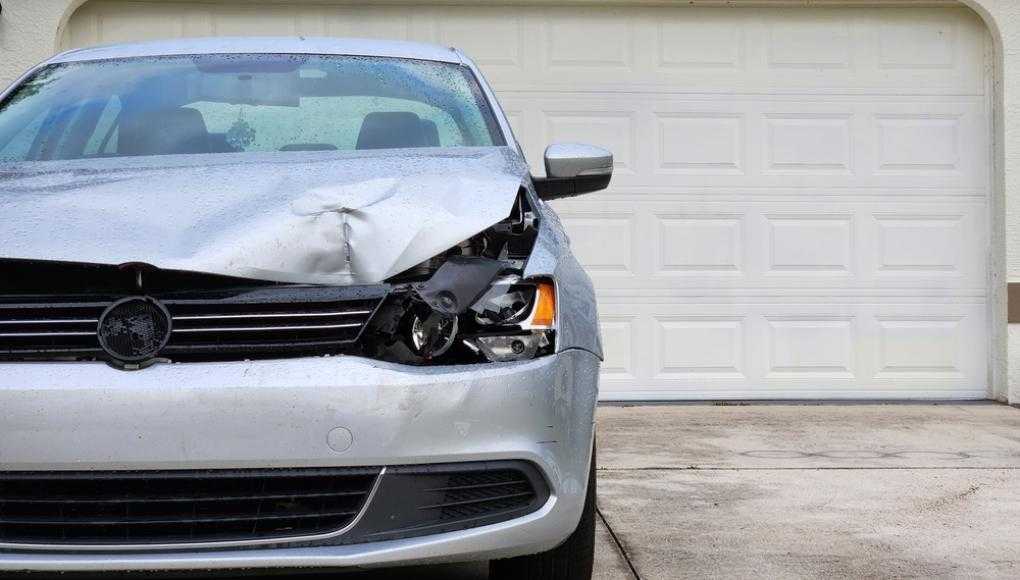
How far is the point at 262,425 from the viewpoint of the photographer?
2564 millimetres

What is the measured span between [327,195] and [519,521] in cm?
79

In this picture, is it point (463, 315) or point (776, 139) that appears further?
point (776, 139)

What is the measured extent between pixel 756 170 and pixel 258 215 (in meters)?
5.72

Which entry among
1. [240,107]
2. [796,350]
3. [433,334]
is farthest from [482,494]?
[796,350]

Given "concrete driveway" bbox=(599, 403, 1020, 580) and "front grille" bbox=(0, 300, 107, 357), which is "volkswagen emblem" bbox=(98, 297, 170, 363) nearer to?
"front grille" bbox=(0, 300, 107, 357)

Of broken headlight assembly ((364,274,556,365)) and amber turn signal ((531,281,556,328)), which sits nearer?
broken headlight assembly ((364,274,556,365))

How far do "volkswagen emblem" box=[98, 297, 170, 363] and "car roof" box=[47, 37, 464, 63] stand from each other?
1.78 metres

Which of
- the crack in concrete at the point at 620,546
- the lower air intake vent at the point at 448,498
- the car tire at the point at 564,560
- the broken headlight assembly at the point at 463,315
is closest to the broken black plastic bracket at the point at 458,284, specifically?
the broken headlight assembly at the point at 463,315

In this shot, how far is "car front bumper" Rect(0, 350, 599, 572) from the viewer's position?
254 centimetres

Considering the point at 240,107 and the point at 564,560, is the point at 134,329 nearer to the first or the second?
the point at 564,560

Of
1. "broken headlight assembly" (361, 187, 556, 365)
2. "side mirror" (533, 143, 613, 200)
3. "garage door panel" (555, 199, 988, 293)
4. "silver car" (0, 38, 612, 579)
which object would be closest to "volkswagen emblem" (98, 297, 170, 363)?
"silver car" (0, 38, 612, 579)

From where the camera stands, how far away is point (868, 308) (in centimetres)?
813

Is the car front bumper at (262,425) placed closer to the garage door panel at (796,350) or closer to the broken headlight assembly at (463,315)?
the broken headlight assembly at (463,315)

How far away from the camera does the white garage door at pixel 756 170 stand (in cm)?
806
